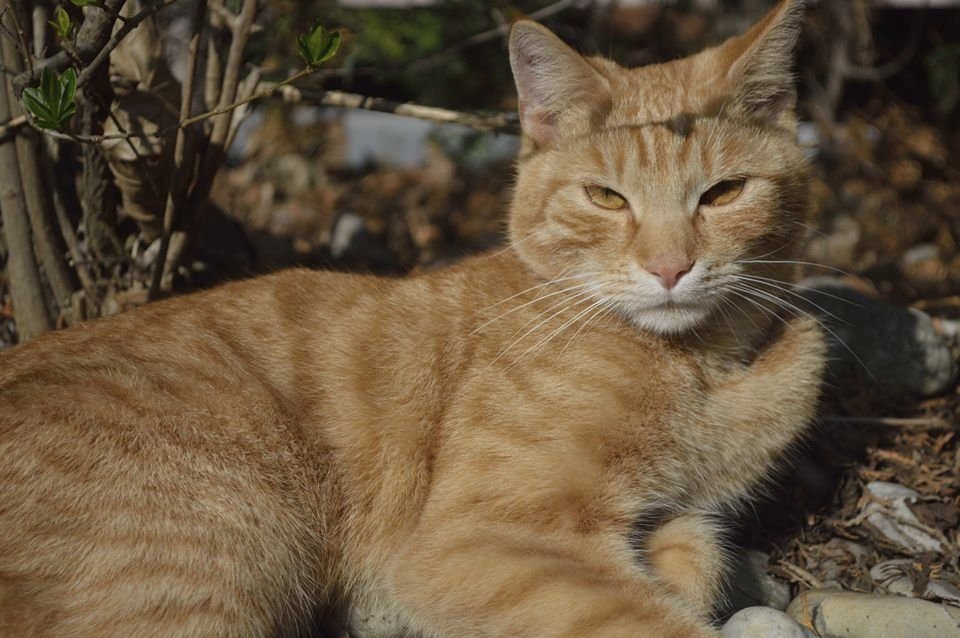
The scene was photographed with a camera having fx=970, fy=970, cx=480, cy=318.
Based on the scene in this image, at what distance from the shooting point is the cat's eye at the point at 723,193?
3.45 meters

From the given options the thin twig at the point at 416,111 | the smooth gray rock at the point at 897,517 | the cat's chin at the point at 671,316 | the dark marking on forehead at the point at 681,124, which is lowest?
the smooth gray rock at the point at 897,517

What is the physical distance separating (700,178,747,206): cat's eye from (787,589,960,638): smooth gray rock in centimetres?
150

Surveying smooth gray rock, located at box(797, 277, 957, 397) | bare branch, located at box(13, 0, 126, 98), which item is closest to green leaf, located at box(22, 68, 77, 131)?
bare branch, located at box(13, 0, 126, 98)

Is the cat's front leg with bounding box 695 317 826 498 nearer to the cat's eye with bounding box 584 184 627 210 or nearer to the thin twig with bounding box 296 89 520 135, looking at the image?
the cat's eye with bounding box 584 184 627 210

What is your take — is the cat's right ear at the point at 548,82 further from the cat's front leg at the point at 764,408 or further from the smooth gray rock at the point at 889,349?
the smooth gray rock at the point at 889,349

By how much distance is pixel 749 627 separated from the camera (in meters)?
3.16

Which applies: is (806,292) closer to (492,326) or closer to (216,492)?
(492,326)

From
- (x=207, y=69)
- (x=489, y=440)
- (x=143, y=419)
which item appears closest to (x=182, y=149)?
(x=207, y=69)

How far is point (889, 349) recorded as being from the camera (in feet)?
16.0

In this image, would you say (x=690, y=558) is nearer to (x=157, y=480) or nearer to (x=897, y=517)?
(x=897, y=517)

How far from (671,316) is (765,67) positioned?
1034 millimetres

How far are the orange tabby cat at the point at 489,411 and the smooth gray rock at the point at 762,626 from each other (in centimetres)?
13

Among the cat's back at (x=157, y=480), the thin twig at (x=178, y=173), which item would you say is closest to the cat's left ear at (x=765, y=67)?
the cat's back at (x=157, y=480)

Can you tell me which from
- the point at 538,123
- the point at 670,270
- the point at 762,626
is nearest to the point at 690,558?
the point at 762,626
